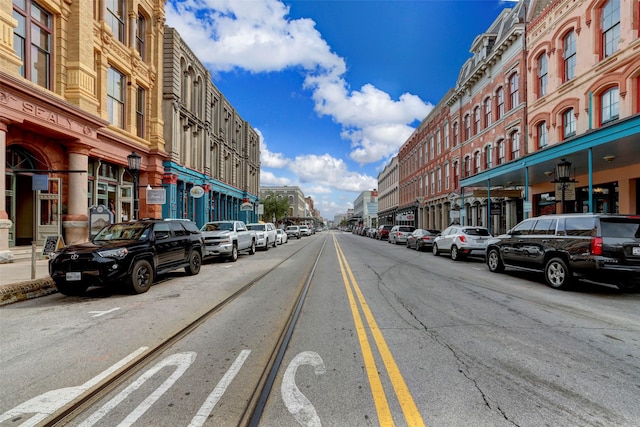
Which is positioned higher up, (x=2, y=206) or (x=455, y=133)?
(x=455, y=133)

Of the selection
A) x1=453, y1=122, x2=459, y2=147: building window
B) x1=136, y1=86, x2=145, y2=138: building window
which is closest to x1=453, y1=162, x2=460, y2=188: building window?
x1=453, y1=122, x2=459, y2=147: building window

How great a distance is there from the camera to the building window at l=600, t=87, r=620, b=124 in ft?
50.8

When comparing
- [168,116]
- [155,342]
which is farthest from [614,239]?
[168,116]

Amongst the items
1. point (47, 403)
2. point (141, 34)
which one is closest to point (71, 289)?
point (47, 403)

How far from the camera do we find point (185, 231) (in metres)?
11.1

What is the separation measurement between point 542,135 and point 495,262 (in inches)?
491

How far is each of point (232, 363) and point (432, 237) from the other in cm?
1959

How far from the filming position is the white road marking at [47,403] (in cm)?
297

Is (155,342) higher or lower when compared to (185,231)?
lower

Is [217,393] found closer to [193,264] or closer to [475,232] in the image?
[193,264]

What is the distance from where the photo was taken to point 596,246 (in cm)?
797

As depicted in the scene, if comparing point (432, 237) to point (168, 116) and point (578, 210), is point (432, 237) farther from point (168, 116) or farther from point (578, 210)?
point (168, 116)

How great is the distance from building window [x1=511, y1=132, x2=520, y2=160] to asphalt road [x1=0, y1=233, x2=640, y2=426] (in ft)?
55.5

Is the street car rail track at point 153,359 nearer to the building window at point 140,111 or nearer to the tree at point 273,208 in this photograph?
the building window at point 140,111
